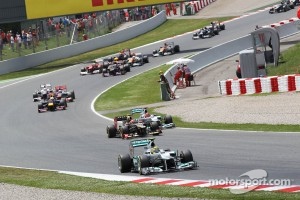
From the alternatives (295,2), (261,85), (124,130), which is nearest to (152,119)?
(124,130)

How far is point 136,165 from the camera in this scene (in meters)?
19.5

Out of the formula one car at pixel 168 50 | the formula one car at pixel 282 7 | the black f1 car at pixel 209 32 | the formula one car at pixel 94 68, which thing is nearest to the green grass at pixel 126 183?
the formula one car at pixel 94 68

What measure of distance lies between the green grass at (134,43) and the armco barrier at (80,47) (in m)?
0.52

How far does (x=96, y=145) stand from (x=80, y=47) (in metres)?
38.4

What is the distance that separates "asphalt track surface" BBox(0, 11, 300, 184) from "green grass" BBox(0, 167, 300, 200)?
3.66 ft

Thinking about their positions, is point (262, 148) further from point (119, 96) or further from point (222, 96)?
point (119, 96)

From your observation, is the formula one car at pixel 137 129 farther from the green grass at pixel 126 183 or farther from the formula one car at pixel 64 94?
the formula one car at pixel 64 94

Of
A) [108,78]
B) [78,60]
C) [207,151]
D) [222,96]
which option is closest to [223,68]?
[108,78]

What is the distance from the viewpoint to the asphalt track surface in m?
18.5

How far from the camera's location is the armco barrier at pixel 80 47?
58250mm

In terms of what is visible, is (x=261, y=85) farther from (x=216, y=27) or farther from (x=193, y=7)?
(x=193, y=7)

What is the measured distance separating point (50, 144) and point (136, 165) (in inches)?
338

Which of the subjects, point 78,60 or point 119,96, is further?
point 78,60

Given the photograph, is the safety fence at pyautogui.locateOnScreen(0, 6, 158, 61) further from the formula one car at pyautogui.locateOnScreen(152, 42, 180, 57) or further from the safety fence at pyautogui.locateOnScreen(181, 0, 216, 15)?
the formula one car at pyautogui.locateOnScreen(152, 42, 180, 57)
